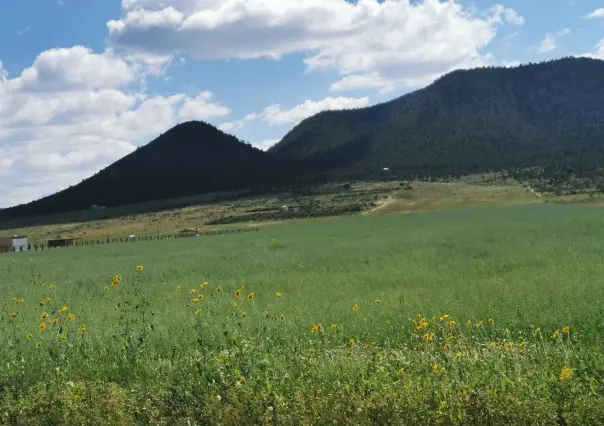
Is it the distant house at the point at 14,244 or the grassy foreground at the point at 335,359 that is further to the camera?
the distant house at the point at 14,244

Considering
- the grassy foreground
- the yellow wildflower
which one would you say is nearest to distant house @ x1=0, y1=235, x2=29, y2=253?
the grassy foreground

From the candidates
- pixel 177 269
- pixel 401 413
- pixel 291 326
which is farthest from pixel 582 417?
pixel 177 269

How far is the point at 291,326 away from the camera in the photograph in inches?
427

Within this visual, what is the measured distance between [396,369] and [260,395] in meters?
1.81

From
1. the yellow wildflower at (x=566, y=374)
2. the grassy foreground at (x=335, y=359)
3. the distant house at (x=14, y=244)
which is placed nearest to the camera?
the yellow wildflower at (x=566, y=374)

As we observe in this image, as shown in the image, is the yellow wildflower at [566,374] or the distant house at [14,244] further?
the distant house at [14,244]

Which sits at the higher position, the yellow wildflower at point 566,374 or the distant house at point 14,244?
the distant house at point 14,244

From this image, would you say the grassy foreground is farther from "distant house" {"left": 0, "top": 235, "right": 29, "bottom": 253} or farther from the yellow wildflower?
"distant house" {"left": 0, "top": 235, "right": 29, "bottom": 253}

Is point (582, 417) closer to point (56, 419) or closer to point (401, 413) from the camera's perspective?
point (401, 413)

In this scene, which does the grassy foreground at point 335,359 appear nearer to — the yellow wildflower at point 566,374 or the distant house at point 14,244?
the yellow wildflower at point 566,374

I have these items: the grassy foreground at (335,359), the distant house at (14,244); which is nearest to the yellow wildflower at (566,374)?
the grassy foreground at (335,359)

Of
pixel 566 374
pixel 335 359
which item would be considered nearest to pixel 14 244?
pixel 335 359

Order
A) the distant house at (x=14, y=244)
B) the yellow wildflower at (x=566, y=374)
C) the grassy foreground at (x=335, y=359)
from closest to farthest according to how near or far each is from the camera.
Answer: the yellow wildflower at (x=566, y=374)
the grassy foreground at (x=335, y=359)
the distant house at (x=14, y=244)

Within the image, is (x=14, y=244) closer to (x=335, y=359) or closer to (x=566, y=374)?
(x=335, y=359)
